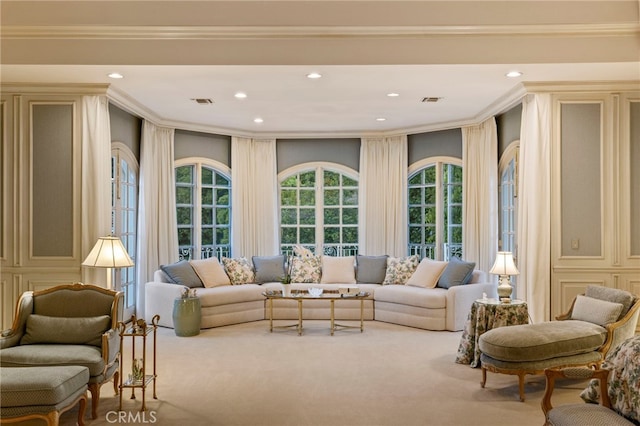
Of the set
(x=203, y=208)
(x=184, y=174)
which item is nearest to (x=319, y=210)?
(x=203, y=208)

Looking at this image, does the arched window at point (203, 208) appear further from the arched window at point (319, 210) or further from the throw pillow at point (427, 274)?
the throw pillow at point (427, 274)

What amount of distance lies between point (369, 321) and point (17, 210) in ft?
15.6

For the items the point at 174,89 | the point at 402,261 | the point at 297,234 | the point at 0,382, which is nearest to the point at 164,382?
the point at 0,382

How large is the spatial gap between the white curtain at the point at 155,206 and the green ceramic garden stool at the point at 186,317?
1.11 meters

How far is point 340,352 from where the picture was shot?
620cm

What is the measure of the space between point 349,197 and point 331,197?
0.32m

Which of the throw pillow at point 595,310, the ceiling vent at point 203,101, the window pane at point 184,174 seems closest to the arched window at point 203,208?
the window pane at point 184,174

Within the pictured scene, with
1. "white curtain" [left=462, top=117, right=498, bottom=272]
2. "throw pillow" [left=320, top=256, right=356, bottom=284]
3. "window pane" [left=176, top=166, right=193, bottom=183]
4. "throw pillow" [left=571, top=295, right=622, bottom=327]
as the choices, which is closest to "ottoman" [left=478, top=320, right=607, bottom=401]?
"throw pillow" [left=571, top=295, right=622, bottom=327]

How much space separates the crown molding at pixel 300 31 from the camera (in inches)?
211

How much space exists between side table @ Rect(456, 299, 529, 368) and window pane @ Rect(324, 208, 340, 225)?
15.5 feet

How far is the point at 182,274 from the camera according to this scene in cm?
780

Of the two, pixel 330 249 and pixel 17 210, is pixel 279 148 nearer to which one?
pixel 330 249

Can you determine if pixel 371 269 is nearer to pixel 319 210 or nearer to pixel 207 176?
pixel 319 210

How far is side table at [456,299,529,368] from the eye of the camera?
5.45 metres
